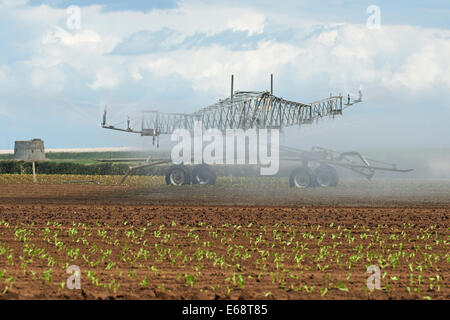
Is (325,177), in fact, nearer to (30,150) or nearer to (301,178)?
(301,178)

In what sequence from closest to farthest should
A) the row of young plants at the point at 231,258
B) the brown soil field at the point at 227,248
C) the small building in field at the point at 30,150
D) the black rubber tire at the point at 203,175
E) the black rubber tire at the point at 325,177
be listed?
the brown soil field at the point at 227,248
the row of young plants at the point at 231,258
the black rubber tire at the point at 325,177
the black rubber tire at the point at 203,175
the small building in field at the point at 30,150

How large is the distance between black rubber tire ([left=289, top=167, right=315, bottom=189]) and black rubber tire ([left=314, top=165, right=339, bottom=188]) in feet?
1.13

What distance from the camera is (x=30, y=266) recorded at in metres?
10.7

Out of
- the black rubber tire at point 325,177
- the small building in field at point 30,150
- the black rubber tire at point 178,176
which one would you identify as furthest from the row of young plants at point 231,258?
the small building in field at point 30,150

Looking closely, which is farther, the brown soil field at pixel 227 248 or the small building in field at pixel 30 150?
the small building in field at pixel 30 150

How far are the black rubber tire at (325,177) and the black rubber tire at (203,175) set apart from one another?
18.3 feet

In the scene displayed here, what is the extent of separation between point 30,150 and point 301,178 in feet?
88.8

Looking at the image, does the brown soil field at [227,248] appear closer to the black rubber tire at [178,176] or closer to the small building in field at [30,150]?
the black rubber tire at [178,176]

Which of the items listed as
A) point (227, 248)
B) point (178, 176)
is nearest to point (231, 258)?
point (227, 248)

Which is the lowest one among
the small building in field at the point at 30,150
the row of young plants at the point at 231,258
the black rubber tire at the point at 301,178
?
the row of young plants at the point at 231,258

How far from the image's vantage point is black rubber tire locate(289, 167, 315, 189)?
1159 inches

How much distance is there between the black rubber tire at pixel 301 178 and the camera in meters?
29.4

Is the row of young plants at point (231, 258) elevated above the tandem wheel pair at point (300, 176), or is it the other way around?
the tandem wheel pair at point (300, 176)
